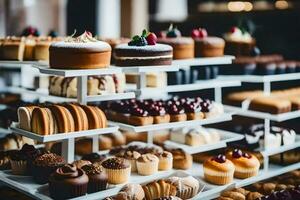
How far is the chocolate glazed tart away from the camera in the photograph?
168 inches

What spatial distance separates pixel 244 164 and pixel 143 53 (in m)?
1.25

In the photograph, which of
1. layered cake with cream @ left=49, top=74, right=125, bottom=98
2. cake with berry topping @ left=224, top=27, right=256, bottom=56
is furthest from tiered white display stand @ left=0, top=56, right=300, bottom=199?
cake with berry topping @ left=224, top=27, right=256, bottom=56

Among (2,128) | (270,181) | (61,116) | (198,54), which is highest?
(198,54)

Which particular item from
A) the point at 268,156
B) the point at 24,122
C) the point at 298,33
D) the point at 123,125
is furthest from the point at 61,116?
the point at 298,33

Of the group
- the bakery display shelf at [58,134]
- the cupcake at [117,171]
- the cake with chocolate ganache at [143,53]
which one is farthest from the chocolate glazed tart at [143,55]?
the cupcake at [117,171]

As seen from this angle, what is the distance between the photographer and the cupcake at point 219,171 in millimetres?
4359

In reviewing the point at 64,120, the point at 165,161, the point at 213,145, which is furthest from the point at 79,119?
the point at 213,145

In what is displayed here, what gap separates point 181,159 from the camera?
468 centimetres

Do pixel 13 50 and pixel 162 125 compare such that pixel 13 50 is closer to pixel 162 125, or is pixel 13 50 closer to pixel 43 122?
pixel 43 122

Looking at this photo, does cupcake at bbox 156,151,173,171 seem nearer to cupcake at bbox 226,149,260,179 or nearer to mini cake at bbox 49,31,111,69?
cupcake at bbox 226,149,260,179

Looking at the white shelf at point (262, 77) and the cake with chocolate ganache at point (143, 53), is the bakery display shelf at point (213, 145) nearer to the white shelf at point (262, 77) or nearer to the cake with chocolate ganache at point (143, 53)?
the white shelf at point (262, 77)

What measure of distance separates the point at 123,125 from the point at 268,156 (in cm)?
163

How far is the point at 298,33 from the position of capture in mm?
7562

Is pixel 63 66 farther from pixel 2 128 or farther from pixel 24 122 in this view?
pixel 2 128
